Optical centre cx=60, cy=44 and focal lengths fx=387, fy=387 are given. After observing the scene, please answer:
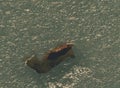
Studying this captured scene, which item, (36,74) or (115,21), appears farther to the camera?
(115,21)

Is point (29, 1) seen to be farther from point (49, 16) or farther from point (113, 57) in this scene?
point (113, 57)

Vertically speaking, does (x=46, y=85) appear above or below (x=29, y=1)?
below

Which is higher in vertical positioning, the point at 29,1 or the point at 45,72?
the point at 29,1

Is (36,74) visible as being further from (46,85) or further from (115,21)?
(115,21)

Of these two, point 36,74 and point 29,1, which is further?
point 29,1

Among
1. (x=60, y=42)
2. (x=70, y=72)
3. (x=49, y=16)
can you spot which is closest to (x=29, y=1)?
(x=49, y=16)

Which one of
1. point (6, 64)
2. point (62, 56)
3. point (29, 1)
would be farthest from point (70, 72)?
point (29, 1)
